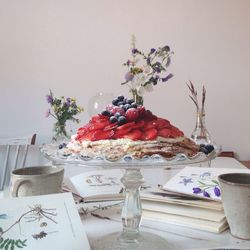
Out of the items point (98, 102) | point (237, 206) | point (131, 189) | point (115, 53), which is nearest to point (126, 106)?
point (131, 189)

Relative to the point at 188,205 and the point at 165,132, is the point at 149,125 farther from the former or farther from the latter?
the point at 188,205

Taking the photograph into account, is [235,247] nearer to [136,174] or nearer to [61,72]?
[136,174]

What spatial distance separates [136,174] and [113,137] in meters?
0.08

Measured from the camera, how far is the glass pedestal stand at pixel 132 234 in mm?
649

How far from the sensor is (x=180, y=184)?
31.7 inches

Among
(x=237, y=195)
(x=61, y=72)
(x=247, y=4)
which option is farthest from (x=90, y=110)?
(x=237, y=195)

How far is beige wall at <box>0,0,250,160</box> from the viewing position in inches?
95.0

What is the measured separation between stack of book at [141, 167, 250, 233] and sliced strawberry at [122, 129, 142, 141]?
0.16 metres

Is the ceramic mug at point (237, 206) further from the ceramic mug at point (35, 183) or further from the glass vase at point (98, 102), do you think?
the glass vase at point (98, 102)

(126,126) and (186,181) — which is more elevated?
→ (126,126)

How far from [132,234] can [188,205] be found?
0.13 meters

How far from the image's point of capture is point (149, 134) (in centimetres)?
70

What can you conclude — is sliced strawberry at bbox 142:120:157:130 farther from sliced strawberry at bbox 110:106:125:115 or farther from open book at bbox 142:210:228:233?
open book at bbox 142:210:228:233

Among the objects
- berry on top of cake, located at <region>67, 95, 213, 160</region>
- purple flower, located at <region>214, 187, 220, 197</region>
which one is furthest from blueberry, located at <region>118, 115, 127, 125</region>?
purple flower, located at <region>214, 187, 220, 197</region>
